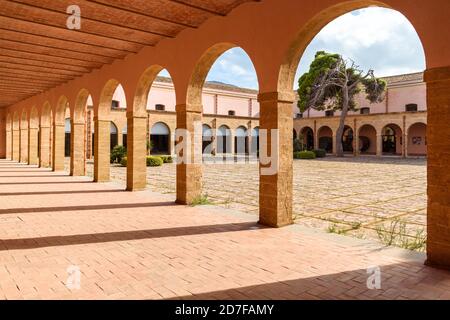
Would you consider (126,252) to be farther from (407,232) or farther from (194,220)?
(407,232)

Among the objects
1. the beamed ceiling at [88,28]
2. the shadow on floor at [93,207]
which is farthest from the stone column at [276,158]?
the shadow on floor at [93,207]

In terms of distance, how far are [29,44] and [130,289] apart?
8.69m

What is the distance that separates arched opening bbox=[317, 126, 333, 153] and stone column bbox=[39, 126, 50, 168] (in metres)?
30.0

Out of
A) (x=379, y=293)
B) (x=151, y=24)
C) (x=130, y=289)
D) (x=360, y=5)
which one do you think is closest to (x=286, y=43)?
(x=360, y=5)

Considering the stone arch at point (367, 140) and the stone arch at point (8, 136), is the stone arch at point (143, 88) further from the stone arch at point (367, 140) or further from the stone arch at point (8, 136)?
the stone arch at point (367, 140)

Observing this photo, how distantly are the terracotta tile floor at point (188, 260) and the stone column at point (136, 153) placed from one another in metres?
Result: 3.49

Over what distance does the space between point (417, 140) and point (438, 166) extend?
34977mm

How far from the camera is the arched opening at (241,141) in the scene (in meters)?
37.8

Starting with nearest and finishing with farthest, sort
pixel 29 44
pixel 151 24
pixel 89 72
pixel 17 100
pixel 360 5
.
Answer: pixel 360 5
pixel 151 24
pixel 29 44
pixel 89 72
pixel 17 100

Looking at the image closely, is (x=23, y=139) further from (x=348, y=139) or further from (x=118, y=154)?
(x=348, y=139)

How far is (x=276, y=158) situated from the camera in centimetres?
641

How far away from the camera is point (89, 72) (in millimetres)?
13102

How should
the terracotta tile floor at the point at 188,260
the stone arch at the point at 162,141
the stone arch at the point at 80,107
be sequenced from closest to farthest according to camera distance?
1. the terracotta tile floor at the point at 188,260
2. the stone arch at the point at 80,107
3. the stone arch at the point at 162,141
